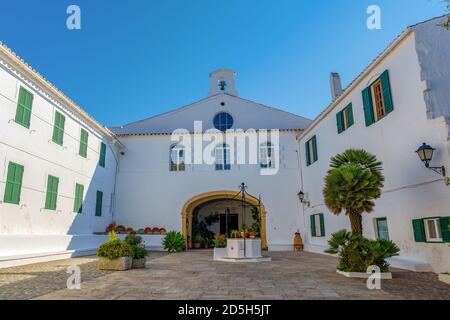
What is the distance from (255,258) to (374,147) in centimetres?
563

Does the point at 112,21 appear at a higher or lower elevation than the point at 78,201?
higher

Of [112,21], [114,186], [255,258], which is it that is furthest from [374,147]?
[114,186]

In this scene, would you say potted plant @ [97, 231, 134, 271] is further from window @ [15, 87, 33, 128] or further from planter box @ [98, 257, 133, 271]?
window @ [15, 87, 33, 128]

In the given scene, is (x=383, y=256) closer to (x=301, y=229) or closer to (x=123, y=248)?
(x=123, y=248)

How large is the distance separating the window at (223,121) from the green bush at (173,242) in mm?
6784

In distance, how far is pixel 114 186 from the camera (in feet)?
56.3

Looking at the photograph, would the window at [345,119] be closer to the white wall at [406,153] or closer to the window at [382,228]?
the white wall at [406,153]

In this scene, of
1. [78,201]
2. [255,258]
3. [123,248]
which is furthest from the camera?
[78,201]

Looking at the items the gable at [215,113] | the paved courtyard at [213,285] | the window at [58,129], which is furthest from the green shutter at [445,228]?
the window at [58,129]

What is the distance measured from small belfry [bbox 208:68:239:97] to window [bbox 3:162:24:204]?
1315 cm

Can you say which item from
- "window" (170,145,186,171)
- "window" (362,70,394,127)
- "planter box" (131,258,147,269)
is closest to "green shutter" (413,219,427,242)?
"window" (362,70,394,127)

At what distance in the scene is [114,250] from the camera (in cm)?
850

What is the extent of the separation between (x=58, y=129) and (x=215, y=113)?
366 inches
